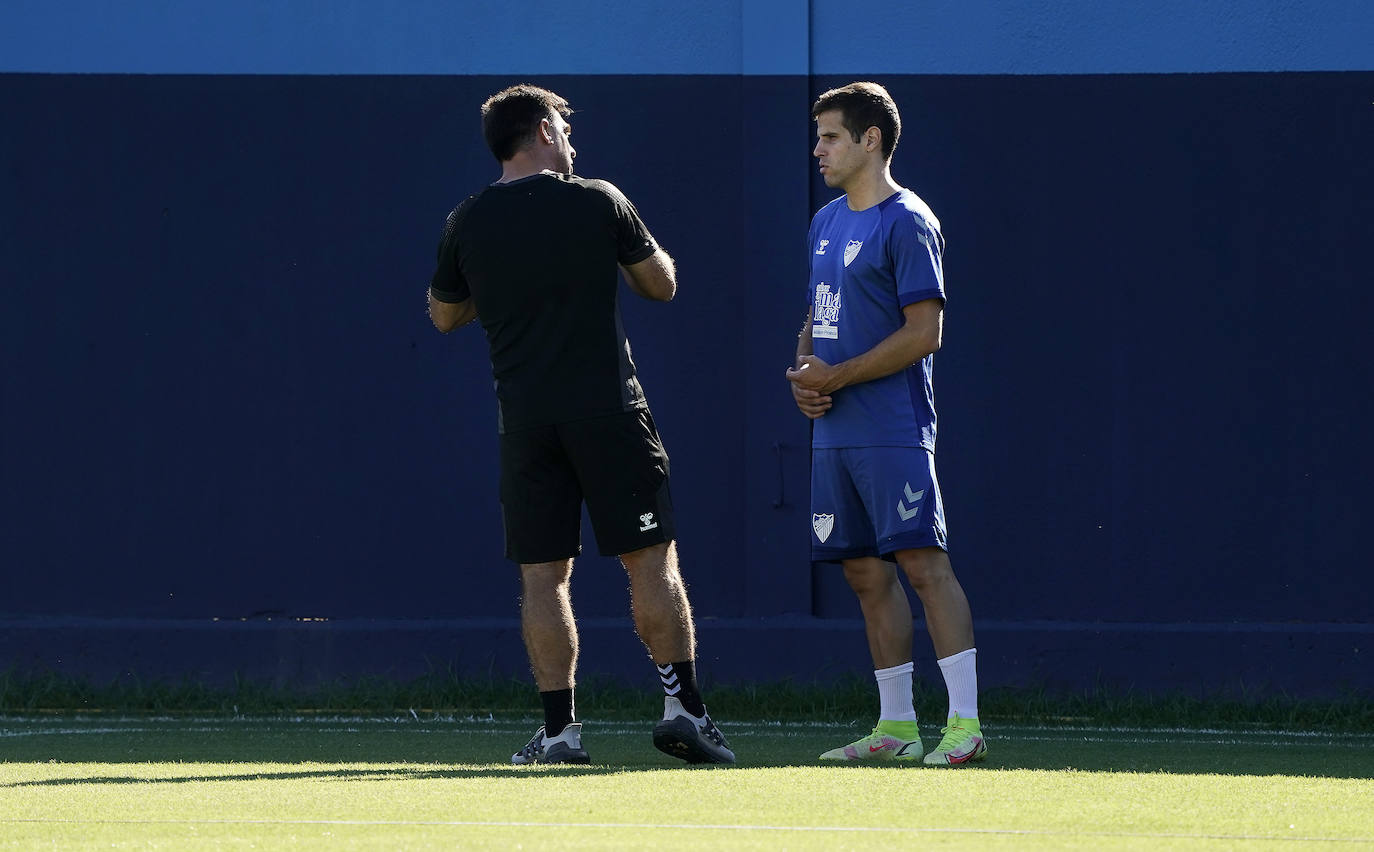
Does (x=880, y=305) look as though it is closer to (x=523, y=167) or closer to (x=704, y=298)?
(x=523, y=167)

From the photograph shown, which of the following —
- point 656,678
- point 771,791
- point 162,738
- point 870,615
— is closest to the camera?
point 771,791

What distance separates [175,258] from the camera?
6.66 meters

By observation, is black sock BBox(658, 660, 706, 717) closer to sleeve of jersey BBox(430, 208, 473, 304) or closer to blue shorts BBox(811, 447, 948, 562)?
blue shorts BBox(811, 447, 948, 562)

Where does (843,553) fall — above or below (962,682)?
above

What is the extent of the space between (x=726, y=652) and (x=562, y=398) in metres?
2.06

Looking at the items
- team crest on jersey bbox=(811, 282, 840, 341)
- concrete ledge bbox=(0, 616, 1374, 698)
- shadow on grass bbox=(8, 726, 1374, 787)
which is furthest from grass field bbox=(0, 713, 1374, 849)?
team crest on jersey bbox=(811, 282, 840, 341)

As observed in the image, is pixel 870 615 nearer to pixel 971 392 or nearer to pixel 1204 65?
pixel 971 392

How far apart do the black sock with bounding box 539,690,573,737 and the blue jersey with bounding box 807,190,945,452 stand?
0.94 meters

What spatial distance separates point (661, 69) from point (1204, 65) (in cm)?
189

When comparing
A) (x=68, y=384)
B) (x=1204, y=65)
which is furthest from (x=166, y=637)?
(x=1204, y=65)

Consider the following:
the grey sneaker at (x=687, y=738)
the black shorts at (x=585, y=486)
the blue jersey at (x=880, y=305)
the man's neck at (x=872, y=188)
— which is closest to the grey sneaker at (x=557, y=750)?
the grey sneaker at (x=687, y=738)

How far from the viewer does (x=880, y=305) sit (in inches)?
187

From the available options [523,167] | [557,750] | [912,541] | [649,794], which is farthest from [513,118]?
[649,794]

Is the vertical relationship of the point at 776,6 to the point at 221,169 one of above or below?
above
